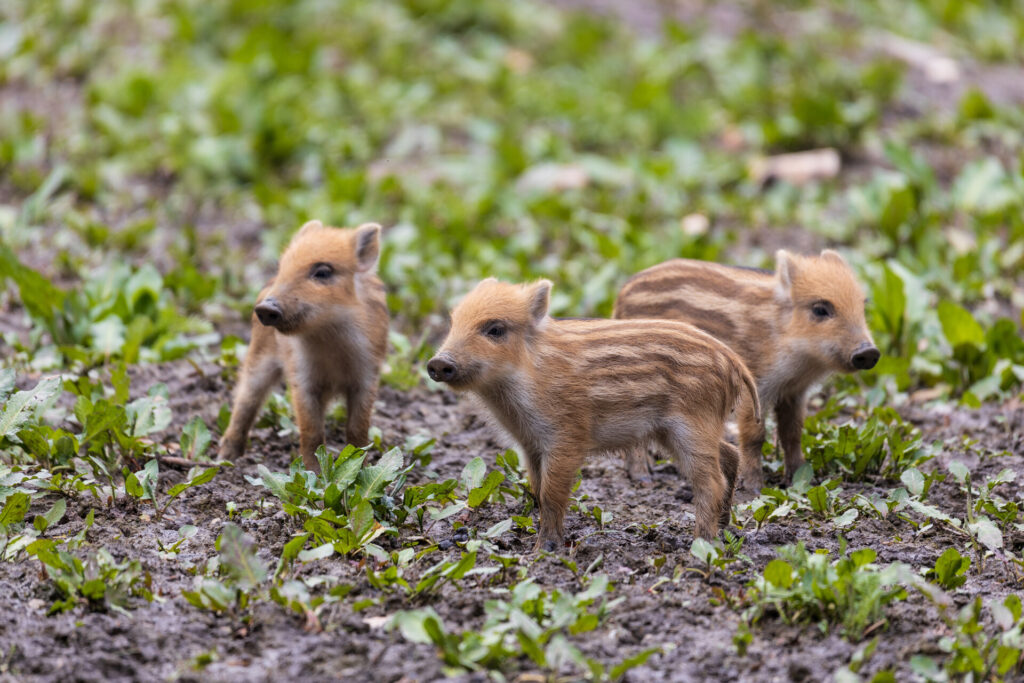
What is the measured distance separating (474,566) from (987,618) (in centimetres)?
192

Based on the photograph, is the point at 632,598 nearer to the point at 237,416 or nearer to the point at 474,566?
the point at 474,566

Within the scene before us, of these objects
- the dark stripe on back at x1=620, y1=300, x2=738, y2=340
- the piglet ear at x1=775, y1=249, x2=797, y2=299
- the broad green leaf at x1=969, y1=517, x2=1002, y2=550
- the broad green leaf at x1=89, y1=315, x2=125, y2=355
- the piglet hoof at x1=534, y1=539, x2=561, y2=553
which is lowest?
the broad green leaf at x1=969, y1=517, x2=1002, y2=550

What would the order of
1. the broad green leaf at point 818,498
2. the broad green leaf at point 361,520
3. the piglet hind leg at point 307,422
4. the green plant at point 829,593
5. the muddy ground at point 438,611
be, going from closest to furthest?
the muddy ground at point 438,611, the green plant at point 829,593, the broad green leaf at point 361,520, the broad green leaf at point 818,498, the piglet hind leg at point 307,422

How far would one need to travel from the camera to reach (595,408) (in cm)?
514

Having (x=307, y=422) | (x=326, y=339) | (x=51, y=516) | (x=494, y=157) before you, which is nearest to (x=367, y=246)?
(x=326, y=339)

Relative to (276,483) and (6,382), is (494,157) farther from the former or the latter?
(276,483)

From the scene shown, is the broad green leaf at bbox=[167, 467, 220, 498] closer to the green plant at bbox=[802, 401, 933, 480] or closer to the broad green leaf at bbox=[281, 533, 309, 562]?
the broad green leaf at bbox=[281, 533, 309, 562]

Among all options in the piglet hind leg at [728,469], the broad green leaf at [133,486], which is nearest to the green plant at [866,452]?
the piglet hind leg at [728,469]

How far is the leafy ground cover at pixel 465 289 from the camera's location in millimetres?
4348

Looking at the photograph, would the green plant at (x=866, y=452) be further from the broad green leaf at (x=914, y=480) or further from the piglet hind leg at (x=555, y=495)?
the piglet hind leg at (x=555, y=495)

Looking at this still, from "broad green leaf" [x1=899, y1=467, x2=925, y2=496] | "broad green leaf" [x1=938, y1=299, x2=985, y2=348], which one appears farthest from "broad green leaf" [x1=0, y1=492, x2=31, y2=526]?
"broad green leaf" [x1=938, y1=299, x2=985, y2=348]

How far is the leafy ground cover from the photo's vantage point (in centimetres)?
435

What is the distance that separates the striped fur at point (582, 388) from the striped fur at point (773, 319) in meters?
0.81

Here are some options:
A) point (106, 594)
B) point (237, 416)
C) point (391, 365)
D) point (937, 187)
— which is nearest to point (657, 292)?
point (391, 365)
